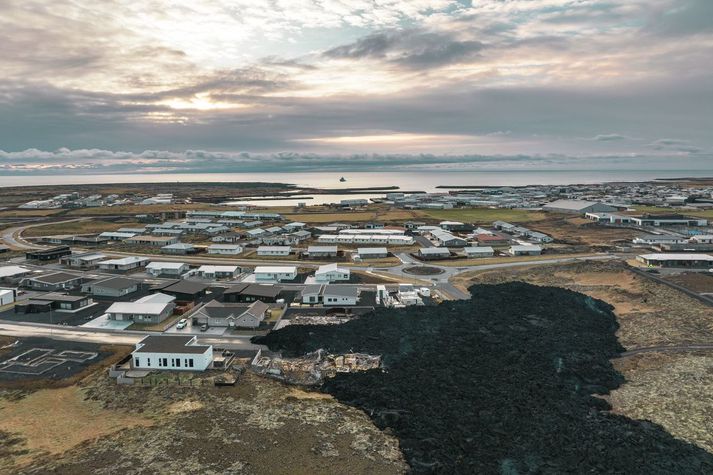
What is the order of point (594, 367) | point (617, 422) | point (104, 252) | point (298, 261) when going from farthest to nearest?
point (104, 252)
point (298, 261)
point (594, 367)
point (617, 422)

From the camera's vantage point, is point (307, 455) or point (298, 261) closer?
point (307, 455)

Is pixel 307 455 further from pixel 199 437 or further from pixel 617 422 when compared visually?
pixel 617 422

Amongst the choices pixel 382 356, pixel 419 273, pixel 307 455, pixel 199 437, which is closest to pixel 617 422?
pixel 382 356

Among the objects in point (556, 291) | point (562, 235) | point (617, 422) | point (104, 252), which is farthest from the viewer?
point (562, 235)

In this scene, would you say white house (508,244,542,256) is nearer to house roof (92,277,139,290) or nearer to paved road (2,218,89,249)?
house roof (92,277,139,290)

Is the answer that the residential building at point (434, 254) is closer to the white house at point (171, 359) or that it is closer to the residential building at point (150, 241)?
the white house at point (171, 359)
